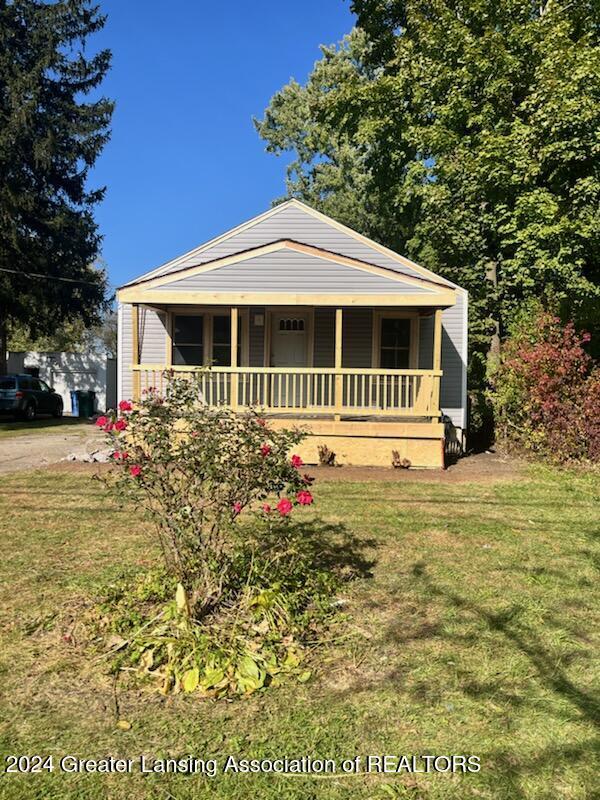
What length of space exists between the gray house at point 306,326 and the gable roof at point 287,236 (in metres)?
0.02

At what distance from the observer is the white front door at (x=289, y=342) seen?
508 inches

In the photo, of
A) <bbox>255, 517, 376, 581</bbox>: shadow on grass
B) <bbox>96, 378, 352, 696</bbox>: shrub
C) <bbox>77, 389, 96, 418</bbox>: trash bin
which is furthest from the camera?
<bbox>77, 389, 96, 418</bbox>: trash bin

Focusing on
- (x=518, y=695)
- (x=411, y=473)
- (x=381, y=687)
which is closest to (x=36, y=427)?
(x=411, y=473)

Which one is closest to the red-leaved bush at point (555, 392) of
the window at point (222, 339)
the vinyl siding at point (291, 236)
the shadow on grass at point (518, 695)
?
the vinyl siding at point (291, 236)

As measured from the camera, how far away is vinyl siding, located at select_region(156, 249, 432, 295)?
36.7ft

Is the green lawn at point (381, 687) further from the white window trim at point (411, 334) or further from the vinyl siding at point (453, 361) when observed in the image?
the white window trim at point (411, 334)

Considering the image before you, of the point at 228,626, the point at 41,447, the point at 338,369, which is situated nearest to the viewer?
the point at 228,626

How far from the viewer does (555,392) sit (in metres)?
9.93

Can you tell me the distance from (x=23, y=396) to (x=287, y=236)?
443 inches

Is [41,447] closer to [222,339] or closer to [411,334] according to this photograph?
[222,339]

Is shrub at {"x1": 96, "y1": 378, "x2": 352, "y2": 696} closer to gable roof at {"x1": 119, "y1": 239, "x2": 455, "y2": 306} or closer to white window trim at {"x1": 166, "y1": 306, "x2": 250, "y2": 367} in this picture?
gable roof at {"x1": 119, "y1": 239, "x2": 455, "y2": 306}

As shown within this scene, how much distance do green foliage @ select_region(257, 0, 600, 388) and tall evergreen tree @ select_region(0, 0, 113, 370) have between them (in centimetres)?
1333

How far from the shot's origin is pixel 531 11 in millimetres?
12844

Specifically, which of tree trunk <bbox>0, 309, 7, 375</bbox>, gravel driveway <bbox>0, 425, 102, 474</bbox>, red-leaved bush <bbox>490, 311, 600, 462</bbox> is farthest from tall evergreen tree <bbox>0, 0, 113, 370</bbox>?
red-leaved bush <bbox>490, 311, 600, 462</bbox>
